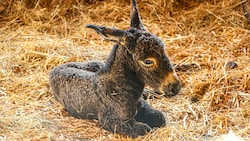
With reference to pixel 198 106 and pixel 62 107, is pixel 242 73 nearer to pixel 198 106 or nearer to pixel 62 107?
pixel 198 106

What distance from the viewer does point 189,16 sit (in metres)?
5.86

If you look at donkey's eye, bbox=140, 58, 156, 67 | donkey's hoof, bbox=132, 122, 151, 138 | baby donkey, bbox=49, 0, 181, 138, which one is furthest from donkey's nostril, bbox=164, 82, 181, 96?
donkey's hoof, bbox=132, 122, 151, 138

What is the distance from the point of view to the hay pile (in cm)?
352

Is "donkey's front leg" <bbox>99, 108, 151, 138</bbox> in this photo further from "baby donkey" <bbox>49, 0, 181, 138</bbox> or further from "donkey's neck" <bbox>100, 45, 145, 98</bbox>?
"donkey's neck" <bbox>100, 45, 145, 98</bbox>

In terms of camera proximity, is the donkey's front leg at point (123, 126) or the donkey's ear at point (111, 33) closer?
the donkey's ear at point (111, 33)

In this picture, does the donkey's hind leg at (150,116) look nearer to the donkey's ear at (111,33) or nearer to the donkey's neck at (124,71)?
the donkey's neck at (124,71)

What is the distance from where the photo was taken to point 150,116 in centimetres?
352

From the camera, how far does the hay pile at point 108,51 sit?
11.6ft

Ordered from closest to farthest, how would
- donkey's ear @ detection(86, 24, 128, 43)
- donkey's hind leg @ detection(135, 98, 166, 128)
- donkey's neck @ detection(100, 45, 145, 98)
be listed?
donkey's ear @ detection(86, 24, 128, 43)
donkey's neck @ detection(100, 45, 145, 98)
donkey's hind leg @ detection(135, 98, 166, 128)

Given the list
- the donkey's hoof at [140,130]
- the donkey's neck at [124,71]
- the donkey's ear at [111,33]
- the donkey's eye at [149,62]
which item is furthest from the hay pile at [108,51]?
the donkey's ear at [111,33]

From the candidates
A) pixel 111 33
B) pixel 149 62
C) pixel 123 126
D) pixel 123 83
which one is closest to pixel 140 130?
pixel 123 126

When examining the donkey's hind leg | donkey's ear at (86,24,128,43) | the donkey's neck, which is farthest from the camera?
the donkey's hind leg

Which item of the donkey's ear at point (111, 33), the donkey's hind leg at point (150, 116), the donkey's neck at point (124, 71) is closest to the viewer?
the donkey's ear at point (111, 33)

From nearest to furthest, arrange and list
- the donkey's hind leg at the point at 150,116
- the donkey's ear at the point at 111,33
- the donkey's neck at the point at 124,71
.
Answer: the donkey's ear at the point at 111,33 → the donkey's neck at the point at 124,71 → the donkey's hind leg at the point at 150,116
